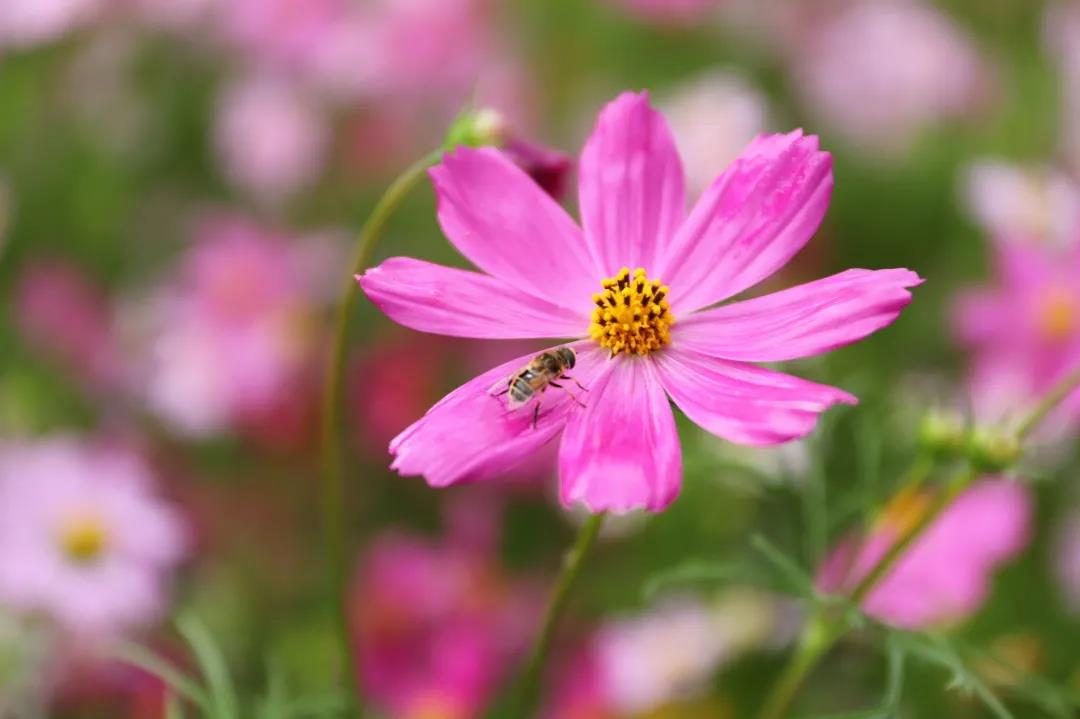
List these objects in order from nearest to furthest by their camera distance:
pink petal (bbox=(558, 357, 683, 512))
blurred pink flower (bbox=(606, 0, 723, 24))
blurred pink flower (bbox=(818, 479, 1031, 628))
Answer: pink petal (bbox=(558, 357, 683, 512))
blurred pink flower (bbox=(818, 479, 1031, 628))
blurred pink flower (bbox=(606, 0, 723, 24))

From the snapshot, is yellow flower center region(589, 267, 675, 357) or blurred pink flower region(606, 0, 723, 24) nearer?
yellow flower center region(589, 267, 675, 357)

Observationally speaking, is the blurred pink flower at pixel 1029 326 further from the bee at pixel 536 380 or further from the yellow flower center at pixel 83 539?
the yellow flower center at pixel 83 539

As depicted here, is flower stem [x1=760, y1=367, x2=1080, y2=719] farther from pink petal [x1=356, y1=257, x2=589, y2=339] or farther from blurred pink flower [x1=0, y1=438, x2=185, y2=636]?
blurred pink flower [x1=0, y1=438, x2=185, y2=636]

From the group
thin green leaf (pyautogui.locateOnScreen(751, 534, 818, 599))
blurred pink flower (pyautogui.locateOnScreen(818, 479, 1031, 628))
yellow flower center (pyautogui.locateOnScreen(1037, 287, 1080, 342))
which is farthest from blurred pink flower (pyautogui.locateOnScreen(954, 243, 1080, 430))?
thin green leaf (pyautogui.locateOnScreen(751, 534, 818, 599))

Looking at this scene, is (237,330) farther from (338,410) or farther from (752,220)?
(752,220)

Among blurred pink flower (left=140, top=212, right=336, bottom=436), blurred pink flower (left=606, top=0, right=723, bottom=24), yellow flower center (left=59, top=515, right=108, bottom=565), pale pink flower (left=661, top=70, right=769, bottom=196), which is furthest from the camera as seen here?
blurred pink flower (left=606, top=0, right=723, bottom=24)

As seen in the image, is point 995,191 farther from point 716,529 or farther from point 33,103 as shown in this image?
point 33,103
